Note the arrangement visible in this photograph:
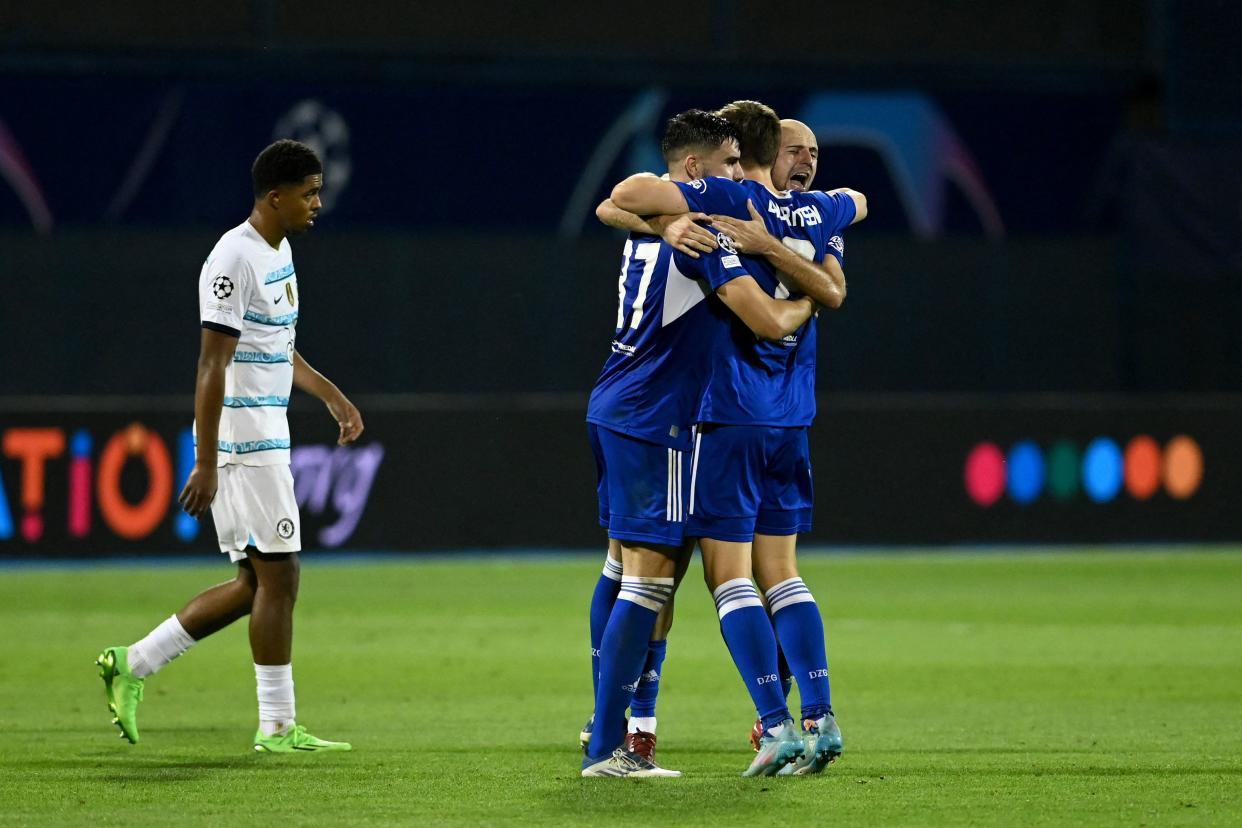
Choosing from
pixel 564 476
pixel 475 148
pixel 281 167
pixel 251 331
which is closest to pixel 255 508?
pixel 251 331

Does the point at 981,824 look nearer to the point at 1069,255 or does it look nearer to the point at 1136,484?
the point at 1136,484

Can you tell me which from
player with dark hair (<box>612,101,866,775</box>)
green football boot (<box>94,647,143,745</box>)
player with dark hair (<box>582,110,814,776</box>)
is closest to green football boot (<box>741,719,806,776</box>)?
player with dark hair (<box>612,101,866,775</box>)

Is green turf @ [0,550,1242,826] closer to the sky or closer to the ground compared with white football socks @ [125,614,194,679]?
closer to the ground

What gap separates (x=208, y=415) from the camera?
6.43 m

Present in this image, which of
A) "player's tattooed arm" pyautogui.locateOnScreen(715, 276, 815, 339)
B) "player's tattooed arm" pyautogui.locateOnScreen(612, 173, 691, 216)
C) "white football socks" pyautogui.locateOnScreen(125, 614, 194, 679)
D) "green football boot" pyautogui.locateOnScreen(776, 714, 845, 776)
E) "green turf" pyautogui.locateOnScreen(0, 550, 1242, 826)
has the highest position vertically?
"player's tattooed arm" pyautogui.locateOnScreen(612, 173, 691, 216)

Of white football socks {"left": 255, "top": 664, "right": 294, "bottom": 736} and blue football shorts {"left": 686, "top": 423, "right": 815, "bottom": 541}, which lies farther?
white football socks {"left": 255, "top": 664, "right": 294, "bottom": 736}

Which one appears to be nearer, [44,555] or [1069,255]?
[44,555]

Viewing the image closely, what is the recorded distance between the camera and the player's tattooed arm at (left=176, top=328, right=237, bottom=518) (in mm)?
6348

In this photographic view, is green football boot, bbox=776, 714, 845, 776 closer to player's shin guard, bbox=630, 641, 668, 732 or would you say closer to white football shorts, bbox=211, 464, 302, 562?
player's shin guard, bbox=630, 641, 668, 732

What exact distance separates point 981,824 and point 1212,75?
1504cm

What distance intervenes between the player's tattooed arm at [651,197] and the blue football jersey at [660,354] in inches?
6.8

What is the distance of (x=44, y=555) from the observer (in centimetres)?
1448

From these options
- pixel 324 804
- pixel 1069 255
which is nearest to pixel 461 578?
pixel 1069 255

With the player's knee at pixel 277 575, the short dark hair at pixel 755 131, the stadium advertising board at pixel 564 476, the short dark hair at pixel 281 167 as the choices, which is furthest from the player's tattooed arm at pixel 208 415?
the stadium advertising board at pixel 564 476
